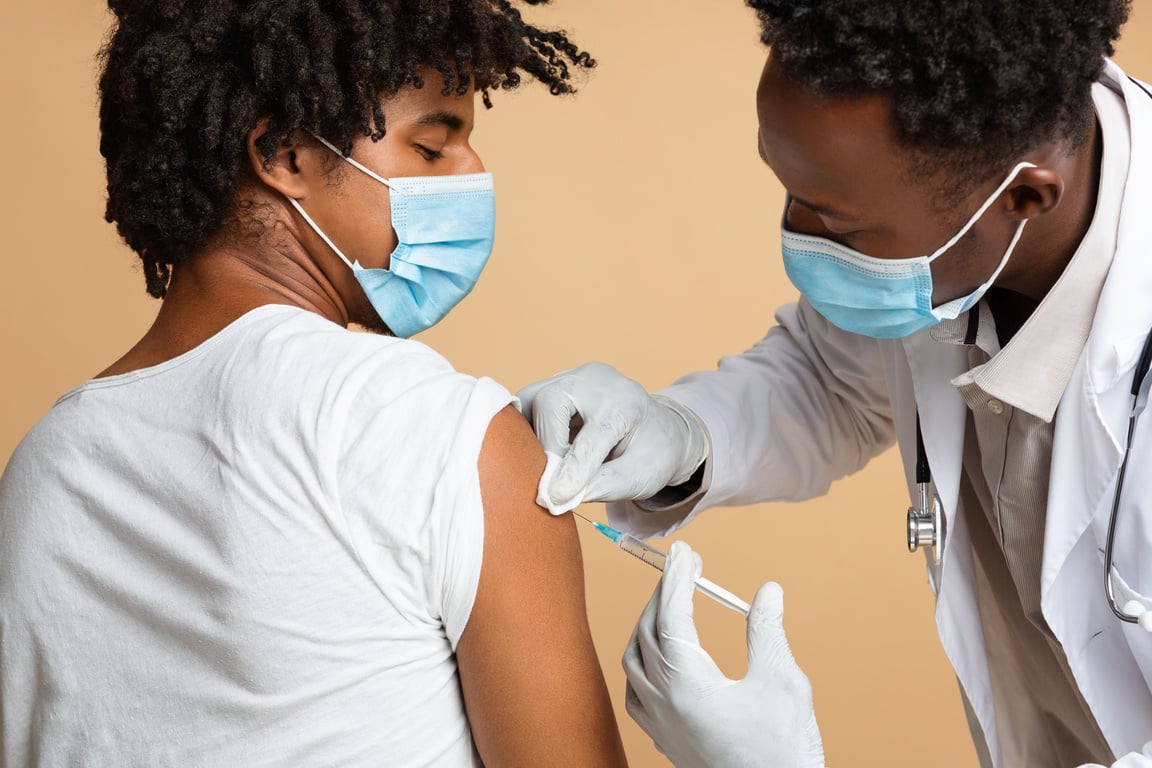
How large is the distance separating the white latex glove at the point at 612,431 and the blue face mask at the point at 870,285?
28 cm

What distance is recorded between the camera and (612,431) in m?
1.54

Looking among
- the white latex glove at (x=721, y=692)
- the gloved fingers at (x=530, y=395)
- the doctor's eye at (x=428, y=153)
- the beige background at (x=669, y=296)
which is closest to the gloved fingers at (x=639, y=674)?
the white latex glove at (x=721, y=692)

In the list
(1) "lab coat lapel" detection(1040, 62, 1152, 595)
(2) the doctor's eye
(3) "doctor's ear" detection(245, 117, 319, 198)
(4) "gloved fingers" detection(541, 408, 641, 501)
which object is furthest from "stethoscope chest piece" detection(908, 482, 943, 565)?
(3) "doctor's ear" detection(245, 117, 319, 198)

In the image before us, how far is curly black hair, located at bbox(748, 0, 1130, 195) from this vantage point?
122 centimetres

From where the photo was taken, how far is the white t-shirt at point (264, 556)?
108 cm

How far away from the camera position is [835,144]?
133 centimetres

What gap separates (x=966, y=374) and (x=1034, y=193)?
0.26m

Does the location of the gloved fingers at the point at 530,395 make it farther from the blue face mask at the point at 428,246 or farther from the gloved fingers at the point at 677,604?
the gloved fingers at the point at 677,604

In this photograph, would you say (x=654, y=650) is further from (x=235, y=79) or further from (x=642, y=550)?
(x=235, y=79)

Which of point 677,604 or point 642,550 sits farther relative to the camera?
point 642,550

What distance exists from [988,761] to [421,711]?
1.03 metres

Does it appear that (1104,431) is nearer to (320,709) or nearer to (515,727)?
(515,727)

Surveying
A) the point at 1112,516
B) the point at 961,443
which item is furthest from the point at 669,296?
the point at 1112,516

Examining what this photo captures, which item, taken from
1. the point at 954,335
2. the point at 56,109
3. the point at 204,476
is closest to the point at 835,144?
the point at 954,335
